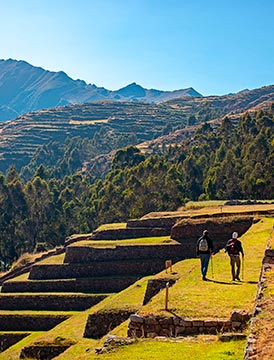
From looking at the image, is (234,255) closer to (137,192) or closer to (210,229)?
(210,229)

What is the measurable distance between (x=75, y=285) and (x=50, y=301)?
1.71 m

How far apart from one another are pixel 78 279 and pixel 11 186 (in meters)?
34.6

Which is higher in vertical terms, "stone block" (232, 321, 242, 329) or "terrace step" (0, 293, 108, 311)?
"stone block" (232, 321, 242, 329)

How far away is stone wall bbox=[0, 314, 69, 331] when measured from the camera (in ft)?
82.7

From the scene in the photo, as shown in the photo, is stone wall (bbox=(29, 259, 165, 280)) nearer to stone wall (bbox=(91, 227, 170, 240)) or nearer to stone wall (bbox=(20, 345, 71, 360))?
stone wall (bbox=(91, 227, 170, 240))

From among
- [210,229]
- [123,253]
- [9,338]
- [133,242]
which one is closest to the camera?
[9,338]

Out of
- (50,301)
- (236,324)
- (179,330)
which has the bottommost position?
(50,301)

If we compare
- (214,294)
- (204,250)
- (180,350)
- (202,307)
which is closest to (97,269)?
(204,250)

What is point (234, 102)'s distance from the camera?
7185 inches

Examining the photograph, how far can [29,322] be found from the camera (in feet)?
84.5

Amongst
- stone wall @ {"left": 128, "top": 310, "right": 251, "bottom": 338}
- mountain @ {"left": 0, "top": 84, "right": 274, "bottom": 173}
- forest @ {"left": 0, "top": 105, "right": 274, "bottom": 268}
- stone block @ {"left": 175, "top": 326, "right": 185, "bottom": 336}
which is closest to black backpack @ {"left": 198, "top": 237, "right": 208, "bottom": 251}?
stone wall @ {"left": 128, "top": 310, "right": 251, "bottom": 338}

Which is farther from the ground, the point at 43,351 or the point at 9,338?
the point at 43,351

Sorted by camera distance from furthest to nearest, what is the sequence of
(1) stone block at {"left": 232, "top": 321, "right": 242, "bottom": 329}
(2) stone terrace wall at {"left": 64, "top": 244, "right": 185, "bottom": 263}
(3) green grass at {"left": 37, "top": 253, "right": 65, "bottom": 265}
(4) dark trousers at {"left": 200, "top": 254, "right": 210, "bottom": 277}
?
(3) green grass at {"left": 37, "top": 253, "right": 65, "bottom": 265}, (2) stone terrace wall at {"left": 64, "top": 244, "right": 185, "bottom": 263}, (4) dark trousers at {"left": 200, "top": 254, "right": 210, "bottom": 277}, (1) stone block at {"left": 232, "top": 321, "right": 242, "bottom": 329}

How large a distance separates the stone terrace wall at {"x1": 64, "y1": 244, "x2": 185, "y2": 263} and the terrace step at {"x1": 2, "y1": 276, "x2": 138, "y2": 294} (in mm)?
1572
